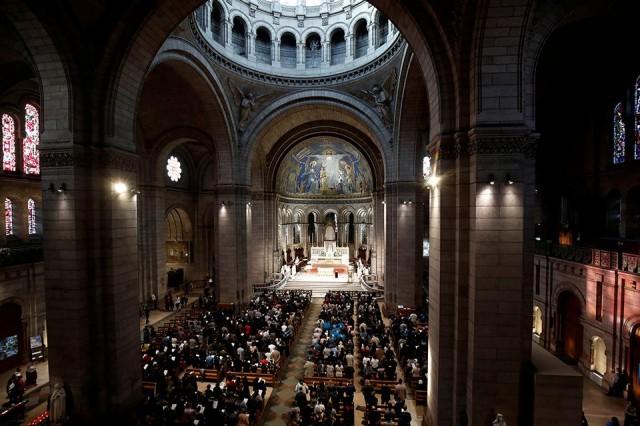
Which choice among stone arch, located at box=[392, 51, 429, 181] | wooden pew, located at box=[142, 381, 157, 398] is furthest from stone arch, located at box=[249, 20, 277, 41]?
wooden pew, located at box=[142, 381, 157, 398]

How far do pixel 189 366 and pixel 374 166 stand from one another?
19882mm

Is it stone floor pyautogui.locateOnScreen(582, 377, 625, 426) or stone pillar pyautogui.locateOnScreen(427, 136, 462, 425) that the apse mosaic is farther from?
stone pillar pyautogui.locateOnScreen(427, 136, 462, 425)

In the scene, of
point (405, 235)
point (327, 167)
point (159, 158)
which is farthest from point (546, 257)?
point (327, 167)

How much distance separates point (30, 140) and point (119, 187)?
995cm

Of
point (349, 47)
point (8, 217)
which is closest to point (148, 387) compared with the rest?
point (8, 217)

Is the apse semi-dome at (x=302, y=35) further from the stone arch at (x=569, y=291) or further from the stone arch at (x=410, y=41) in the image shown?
the stone arch at (x=569, y=291)

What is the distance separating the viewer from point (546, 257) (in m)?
14.5

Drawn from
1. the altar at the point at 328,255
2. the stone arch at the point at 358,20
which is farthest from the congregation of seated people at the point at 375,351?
the stone arch at the point at 358,20

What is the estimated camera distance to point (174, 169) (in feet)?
82.6

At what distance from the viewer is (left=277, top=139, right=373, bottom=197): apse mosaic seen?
33.5 metres

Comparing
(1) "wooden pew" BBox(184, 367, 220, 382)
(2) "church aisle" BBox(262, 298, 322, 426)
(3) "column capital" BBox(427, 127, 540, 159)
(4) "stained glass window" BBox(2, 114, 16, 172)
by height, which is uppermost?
(4) "stained glass window" BBox(2, 114, 16, 172)

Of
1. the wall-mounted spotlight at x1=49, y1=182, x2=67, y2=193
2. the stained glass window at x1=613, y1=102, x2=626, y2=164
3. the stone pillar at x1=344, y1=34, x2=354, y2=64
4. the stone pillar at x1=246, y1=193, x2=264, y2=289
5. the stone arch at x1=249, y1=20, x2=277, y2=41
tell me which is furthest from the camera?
the stone pillar at x1=246, y1=193, x2=264, y2=289

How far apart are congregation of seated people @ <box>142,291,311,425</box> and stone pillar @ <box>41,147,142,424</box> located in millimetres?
1364

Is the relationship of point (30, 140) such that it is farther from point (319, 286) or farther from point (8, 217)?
point (319, 286)
